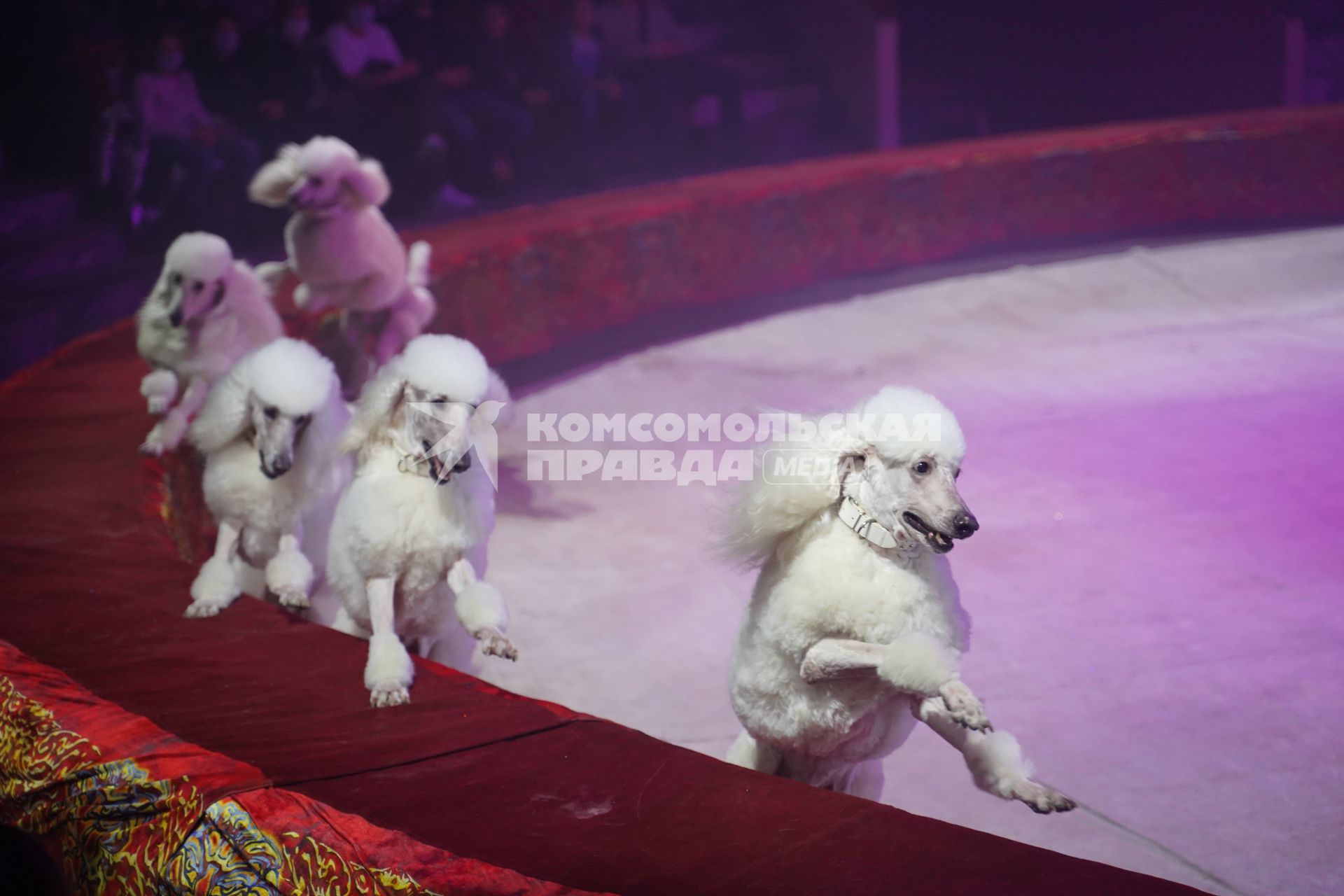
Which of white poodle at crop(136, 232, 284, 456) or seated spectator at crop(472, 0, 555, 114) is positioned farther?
seated spectator at crop(472, 0, 555, 114)

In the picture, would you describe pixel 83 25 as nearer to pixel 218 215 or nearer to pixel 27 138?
pixel 27 138

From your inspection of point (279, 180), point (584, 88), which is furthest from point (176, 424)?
point (584, 88)

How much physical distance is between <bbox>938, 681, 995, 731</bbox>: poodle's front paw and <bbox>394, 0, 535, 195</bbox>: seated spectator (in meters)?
6.63

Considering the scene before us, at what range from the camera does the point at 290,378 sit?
2.48 meters

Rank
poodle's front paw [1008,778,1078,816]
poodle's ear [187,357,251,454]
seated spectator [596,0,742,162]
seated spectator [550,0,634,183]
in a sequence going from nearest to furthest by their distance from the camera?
poodle's front paw [1008,778,1078,816]
poodle's ear [187,357,251,454]
seated spectator [550,0,634,183]
seated spectator [596,0,742,162]

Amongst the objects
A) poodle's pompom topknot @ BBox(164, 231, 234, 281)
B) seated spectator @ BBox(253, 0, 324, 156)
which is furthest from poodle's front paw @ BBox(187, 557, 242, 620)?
seated spectator @ BBox(253, 0, 324, 156)

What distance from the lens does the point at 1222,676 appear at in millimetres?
3010

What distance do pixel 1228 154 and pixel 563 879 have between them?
7548 mm

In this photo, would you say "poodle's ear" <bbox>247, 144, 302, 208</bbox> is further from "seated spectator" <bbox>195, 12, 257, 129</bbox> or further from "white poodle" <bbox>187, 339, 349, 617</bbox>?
"seated spectator" <bbox>195, 12, 257, 129</bbox>

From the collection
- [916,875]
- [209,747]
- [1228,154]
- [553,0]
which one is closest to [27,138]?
[553,0]

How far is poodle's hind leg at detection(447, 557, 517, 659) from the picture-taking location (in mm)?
2086

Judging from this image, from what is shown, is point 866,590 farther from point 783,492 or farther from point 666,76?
point 666,76

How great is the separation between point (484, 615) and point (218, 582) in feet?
2.45

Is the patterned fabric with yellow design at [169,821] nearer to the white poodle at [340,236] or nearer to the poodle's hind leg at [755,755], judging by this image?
the poodle's hind leg at [755,755]
